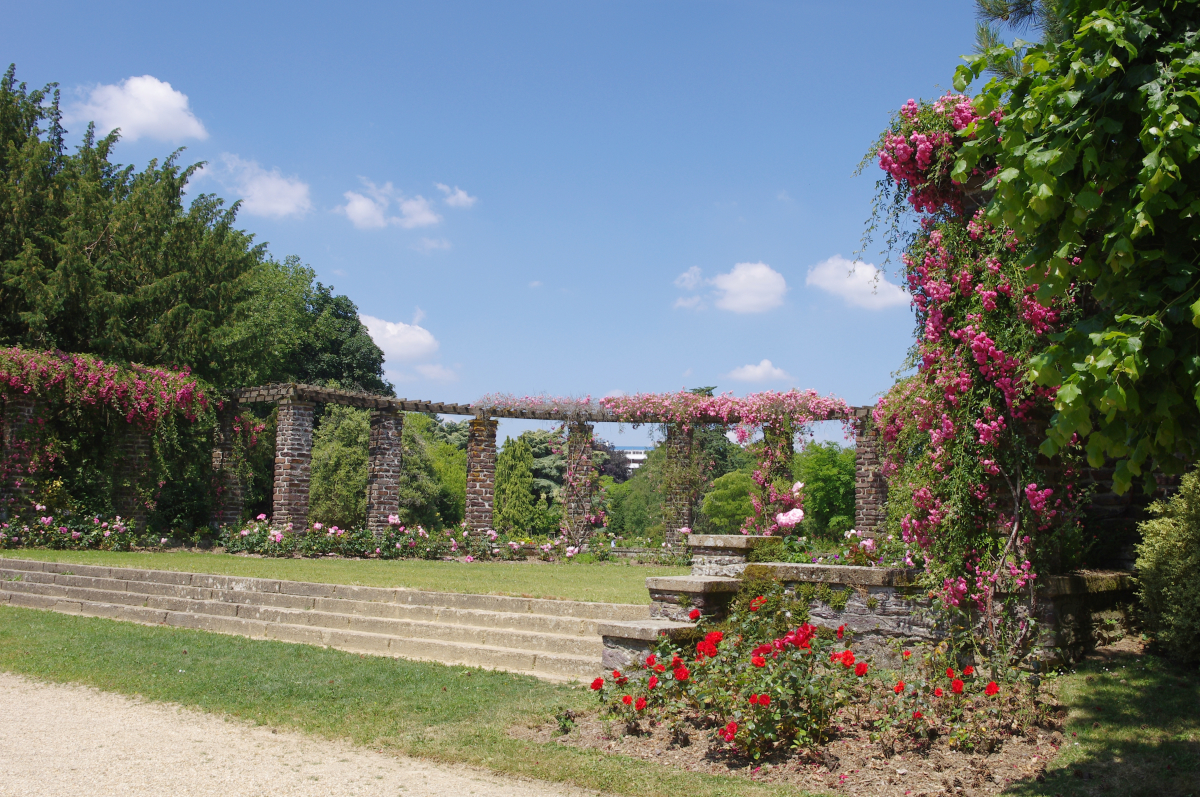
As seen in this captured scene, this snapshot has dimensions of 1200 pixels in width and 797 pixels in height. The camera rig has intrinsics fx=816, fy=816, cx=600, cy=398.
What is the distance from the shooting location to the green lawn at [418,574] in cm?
871

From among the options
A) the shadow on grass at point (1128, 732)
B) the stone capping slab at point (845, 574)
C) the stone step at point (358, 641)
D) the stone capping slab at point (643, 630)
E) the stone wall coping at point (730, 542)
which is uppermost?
the stone wall coping at point (730, 542)

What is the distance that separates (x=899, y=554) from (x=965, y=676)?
5.18ft

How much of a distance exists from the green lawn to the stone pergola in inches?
81.6

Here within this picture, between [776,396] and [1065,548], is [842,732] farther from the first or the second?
[776,396]

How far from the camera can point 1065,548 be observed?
5242 mm

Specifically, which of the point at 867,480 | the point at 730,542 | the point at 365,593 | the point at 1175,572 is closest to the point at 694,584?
the point at 730,542

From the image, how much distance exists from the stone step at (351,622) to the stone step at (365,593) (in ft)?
0.81

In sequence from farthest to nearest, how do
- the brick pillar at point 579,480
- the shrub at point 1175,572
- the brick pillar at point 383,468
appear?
the brick pillar at point 579,480
the brick pillar at point 383,468
the shrub at point 1175,572

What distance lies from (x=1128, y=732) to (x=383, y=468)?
47.7 ft

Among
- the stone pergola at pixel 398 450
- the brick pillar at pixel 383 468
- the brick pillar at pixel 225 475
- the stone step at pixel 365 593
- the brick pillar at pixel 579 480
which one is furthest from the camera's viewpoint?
the brick pillar at pixel 225 475

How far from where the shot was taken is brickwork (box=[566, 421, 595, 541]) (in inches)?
696

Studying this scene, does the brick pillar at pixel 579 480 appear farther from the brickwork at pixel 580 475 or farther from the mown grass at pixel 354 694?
the mown grass at pixel 354 694

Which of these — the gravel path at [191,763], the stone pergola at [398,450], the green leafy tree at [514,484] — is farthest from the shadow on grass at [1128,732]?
the green leafy tree at [514,484]

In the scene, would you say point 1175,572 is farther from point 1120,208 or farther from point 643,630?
point 643,630
